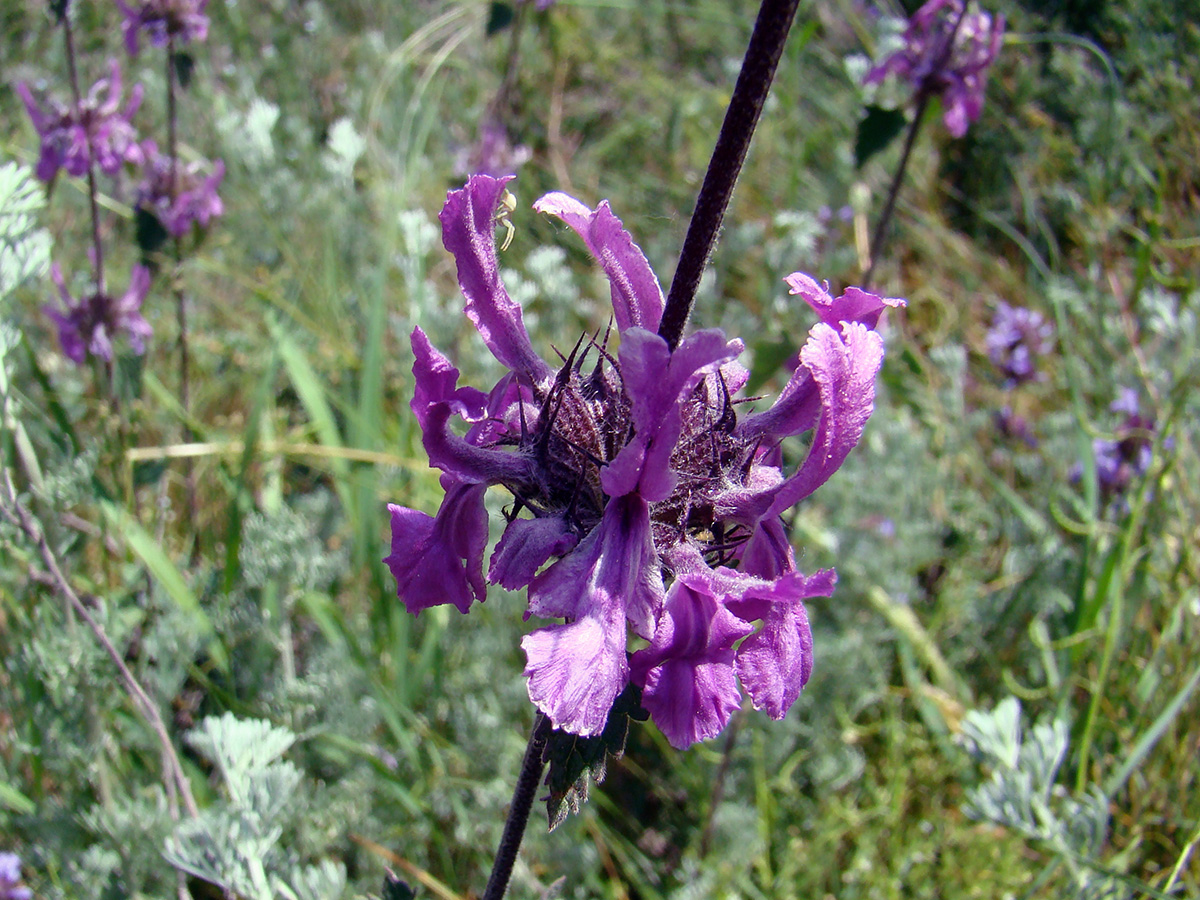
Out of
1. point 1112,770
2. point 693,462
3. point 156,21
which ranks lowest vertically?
point 1112,770

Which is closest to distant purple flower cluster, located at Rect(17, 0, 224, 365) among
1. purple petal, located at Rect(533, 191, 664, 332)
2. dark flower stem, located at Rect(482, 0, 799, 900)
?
purple petal, located at Rect(533, 191, 664, 332)

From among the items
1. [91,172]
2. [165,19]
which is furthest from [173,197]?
[165,19]

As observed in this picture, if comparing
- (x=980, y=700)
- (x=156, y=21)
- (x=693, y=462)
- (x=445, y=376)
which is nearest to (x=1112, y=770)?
(x=980, y=700)

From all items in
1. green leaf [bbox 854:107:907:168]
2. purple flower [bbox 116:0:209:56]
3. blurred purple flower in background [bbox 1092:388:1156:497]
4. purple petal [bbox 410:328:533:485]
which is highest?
green leaf [bbox 854:107:907:168]

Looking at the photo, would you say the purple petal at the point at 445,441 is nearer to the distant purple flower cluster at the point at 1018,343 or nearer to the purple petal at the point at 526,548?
the purple petal at the point at 526,548

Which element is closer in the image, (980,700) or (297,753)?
(297,753)

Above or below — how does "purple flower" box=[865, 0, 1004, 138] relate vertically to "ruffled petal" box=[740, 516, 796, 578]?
above

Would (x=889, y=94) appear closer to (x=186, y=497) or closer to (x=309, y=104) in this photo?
(x=309, y=104)

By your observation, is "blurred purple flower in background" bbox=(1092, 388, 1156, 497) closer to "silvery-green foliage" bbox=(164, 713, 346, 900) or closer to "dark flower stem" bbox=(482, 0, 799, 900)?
"dark flower stem" bbox=(482, 0, 799, 900)
